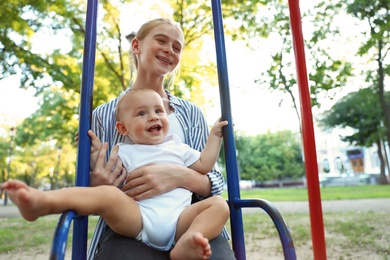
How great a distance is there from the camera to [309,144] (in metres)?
1.32

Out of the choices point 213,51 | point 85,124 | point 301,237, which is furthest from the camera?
point 213,51

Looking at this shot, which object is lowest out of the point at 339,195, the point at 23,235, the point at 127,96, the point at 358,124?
the point at 339,195

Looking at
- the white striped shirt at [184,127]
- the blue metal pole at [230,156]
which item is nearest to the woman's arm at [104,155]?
the white striped shirt at [184,127]

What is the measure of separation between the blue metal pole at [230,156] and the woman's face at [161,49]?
0.16 m

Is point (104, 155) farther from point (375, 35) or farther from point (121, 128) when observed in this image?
point (375, 35)

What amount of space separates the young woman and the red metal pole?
306 millimetres

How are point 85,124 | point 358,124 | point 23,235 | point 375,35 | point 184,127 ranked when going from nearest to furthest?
point 85,124
point 184,127
point 375,35
point 23,235
point 358,124

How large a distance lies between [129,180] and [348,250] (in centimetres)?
320

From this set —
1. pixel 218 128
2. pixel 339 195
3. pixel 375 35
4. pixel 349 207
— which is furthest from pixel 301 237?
pixel 339 195

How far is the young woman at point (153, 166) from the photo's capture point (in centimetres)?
109

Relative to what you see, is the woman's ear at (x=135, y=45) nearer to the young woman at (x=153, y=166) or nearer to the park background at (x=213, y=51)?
the young woman at (x=153, y=166)

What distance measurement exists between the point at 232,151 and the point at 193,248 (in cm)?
51

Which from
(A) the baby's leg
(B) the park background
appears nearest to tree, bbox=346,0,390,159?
(B) the park background

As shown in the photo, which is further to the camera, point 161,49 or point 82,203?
point 161,49
